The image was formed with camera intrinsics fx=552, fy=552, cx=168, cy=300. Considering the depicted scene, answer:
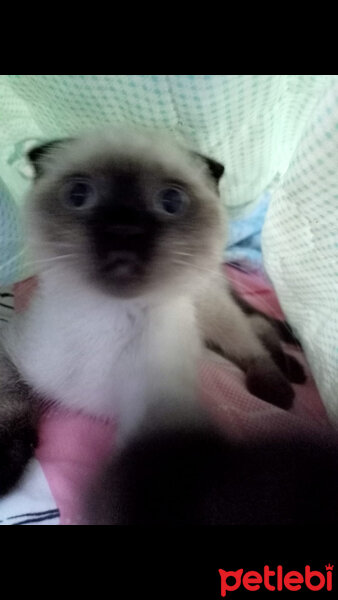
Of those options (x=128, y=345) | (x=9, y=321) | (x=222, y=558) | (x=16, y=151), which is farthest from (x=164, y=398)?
(x=16, y=151)

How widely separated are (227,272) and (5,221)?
0.32 metres

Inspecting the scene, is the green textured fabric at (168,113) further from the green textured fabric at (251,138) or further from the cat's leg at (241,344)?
the cat's leg at (241,344)

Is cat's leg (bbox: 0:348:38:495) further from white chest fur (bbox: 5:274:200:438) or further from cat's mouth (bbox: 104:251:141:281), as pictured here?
cat's mouth (bbox: 104:251:141:281)

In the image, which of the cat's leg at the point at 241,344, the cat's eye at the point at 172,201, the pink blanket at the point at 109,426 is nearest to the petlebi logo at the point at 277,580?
the pink blanket at the point at 109,426

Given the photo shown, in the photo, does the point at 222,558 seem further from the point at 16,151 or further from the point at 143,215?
the point at 16,151

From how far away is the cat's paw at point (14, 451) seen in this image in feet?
2.06

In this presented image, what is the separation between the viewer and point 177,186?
64 centimetres

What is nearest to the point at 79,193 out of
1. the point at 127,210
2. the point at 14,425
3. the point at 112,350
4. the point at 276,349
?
the point at 127,210

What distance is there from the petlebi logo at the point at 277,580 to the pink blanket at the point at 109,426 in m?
0.14

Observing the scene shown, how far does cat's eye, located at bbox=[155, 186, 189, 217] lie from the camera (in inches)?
23.5

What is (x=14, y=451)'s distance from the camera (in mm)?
656

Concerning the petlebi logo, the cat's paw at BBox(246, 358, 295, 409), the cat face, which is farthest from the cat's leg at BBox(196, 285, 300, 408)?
the petlebi logo
